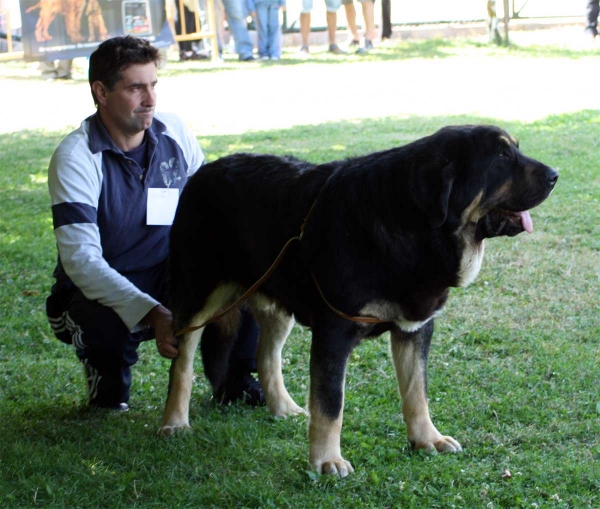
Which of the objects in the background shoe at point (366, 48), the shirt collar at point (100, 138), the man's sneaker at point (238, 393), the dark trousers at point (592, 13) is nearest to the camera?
the shirt collar at point (100, 138)

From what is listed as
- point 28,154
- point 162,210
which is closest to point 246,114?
point 28,154

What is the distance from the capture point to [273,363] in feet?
16.1

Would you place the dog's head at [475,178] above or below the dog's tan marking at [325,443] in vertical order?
above

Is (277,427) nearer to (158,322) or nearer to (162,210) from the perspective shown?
(158,322)

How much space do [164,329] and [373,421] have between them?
1174mm

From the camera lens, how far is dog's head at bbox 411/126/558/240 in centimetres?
368

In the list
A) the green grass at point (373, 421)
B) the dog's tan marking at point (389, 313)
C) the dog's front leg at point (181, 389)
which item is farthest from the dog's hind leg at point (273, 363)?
the dog's tan marking at point (389, 313)

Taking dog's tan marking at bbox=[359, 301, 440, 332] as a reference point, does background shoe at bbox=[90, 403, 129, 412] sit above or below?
below

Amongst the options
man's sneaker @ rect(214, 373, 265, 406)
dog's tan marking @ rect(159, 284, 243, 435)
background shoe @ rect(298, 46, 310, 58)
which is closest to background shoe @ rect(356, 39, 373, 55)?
background shoe @ rect(298, 46, 310, 58)

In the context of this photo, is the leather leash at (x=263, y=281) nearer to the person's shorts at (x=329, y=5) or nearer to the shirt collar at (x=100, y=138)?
the shirt collar at (x=100, y=138)

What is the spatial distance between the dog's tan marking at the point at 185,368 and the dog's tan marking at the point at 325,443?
873 millimetres

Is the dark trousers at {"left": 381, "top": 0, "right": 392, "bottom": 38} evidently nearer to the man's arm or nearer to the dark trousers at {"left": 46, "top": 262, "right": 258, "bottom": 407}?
the dark trousers at {"left": 46, "top": 262, "right": 258, "bottom": 407}

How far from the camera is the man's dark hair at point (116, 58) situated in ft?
15.3

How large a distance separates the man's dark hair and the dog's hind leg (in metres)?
1.44
